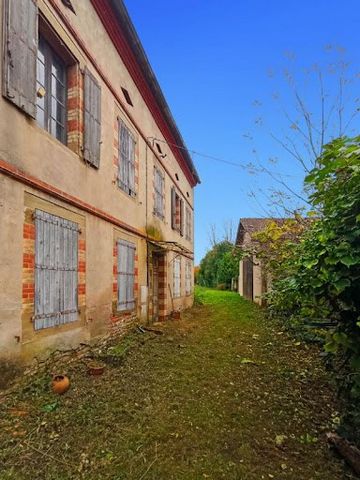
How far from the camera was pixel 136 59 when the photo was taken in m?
8.08

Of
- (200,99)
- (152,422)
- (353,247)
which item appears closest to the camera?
(353,247)

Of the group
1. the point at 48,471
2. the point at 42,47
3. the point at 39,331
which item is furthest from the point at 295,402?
the point at 42,47

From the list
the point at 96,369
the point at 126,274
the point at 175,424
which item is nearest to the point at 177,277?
the point at 126,274

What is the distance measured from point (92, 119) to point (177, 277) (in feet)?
27.6

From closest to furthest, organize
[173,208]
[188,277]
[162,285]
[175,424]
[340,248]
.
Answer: [340,248]
[175,424]
[162,285]
[173,208]
[188,277]

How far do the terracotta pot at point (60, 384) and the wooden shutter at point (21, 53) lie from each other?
10.8 ft

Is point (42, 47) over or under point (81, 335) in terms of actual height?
over

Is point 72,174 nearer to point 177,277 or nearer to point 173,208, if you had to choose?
point 173,208

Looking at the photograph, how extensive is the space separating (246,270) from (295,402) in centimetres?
1731

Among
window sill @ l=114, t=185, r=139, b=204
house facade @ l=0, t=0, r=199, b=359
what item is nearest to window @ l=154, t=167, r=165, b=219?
house facade @ l=0, t=0, r=199, b=359

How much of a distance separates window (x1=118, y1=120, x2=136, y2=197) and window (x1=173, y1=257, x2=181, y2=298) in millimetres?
5304

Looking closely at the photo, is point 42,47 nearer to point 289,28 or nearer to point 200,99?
point 289,28

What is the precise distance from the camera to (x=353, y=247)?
2604 millimetres

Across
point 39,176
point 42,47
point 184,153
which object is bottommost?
point 39,176
